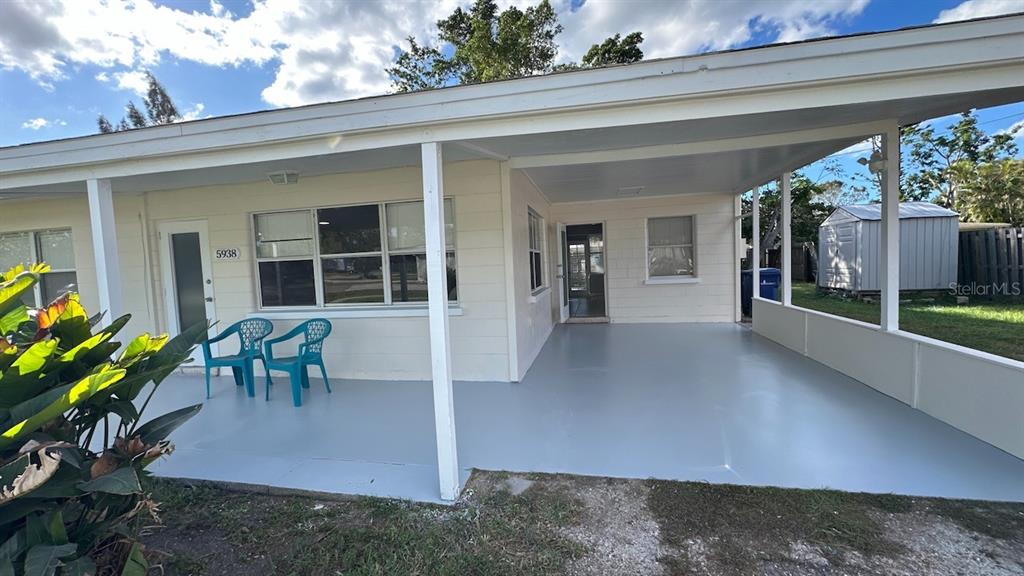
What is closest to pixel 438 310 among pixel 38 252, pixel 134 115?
pixel 38 252

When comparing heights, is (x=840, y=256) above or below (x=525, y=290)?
above

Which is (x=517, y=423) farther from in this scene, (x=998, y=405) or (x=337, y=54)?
(x=337, y=54)

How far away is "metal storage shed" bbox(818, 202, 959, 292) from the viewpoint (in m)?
10.2

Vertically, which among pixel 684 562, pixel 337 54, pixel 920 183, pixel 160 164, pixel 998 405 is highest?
pixel 337 54

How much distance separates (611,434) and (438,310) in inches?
68.5

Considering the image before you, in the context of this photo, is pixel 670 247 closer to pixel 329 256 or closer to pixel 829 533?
pixel 329 256

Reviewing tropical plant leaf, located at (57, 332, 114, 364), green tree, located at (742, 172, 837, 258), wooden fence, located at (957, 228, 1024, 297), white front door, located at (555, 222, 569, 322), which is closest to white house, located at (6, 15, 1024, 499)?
white front door, located at (555, 222, 569, 322)

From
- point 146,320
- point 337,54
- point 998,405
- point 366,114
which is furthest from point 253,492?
point 337,54

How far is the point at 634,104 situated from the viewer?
228 centimetres

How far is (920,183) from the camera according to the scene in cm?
1952

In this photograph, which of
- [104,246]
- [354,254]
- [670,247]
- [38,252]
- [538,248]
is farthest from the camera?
[670,247]

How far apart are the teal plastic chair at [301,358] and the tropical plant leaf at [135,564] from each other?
2.41 meters

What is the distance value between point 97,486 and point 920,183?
27.8 metres

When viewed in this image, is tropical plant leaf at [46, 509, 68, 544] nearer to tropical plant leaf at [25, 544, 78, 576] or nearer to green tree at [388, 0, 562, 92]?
tropical plant leaf at [25, 544, 78, 576]
